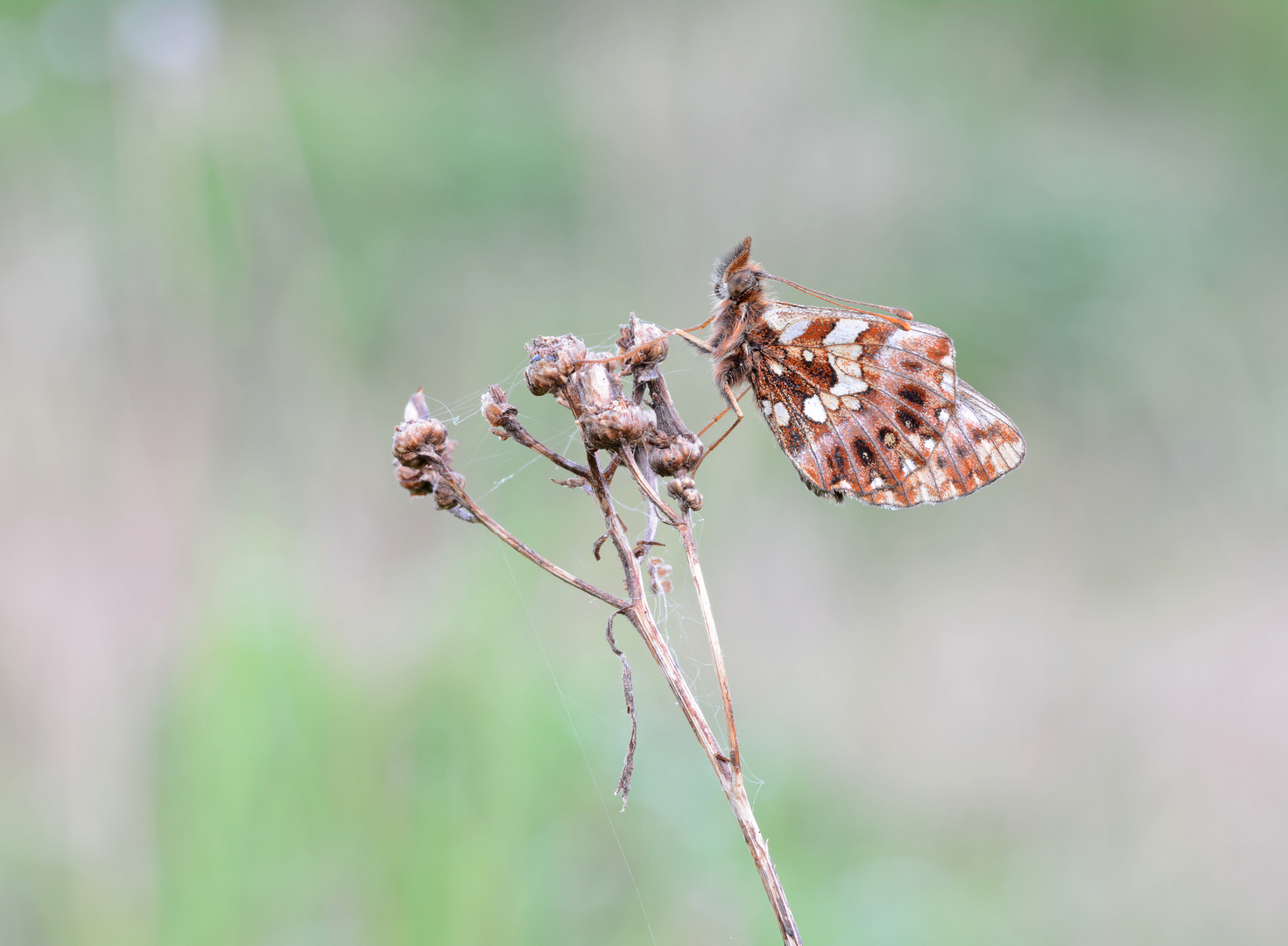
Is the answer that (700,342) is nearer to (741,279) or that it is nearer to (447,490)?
(741,279)

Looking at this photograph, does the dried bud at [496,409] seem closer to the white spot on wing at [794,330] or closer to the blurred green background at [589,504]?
the blurred green background at [589,504]

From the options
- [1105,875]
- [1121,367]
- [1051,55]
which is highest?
[1051,55]

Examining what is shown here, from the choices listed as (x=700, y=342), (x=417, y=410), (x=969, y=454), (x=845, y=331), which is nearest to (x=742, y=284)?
(x=700, y=342)

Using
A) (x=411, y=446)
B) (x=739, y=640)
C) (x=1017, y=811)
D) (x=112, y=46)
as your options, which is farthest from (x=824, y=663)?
(x=112, y=46)

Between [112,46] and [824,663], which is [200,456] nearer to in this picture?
[112,46]

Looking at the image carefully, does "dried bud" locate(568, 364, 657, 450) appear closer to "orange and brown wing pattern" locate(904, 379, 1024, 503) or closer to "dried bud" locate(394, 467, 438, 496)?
"dried bud" locate(394, 467, 438, 496)

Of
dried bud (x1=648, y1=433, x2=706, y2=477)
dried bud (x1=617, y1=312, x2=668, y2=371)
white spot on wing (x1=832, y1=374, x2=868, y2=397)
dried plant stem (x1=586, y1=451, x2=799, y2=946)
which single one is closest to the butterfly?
white spot on wing (x1=832, y1=374, x2=868, y2=397)

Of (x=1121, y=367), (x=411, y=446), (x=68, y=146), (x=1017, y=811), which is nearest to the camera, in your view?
(x=411, y=446)
